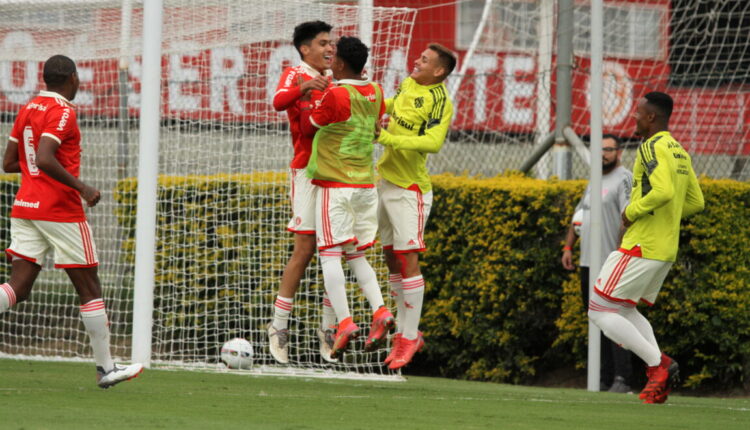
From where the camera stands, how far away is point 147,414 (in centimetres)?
594

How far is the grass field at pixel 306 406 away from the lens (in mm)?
5746

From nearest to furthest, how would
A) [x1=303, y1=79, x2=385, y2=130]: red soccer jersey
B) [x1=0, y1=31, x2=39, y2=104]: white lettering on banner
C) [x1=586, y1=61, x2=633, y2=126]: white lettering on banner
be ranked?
[x1=303, y1=79, x2=385, y2=130]: red soccer jersey → [x1=0, y1=31, x2=39, y2=104]: white lettering on banner → [x1=586, y1=61, x2=633, y2=126]: white lettering on banner

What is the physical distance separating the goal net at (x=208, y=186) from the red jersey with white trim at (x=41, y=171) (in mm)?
Result: 3044

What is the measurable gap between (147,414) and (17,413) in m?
0.67

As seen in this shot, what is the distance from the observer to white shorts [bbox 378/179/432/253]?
27.9 feet

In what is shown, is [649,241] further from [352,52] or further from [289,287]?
[289,287]

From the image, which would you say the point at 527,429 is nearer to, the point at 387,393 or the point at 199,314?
the point at 387,393

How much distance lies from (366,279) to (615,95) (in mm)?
7912

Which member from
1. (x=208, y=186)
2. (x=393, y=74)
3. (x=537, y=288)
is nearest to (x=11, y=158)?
(x=208, y=186)

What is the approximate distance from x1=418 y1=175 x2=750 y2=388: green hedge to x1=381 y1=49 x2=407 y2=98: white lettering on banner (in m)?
1.32

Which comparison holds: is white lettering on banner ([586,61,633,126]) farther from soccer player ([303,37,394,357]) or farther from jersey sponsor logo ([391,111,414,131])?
soccer player ([303,37,394,357])

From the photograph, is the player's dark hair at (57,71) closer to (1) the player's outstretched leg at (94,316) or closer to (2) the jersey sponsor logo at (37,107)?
(2) the jersey sponsor logo at (37,107)

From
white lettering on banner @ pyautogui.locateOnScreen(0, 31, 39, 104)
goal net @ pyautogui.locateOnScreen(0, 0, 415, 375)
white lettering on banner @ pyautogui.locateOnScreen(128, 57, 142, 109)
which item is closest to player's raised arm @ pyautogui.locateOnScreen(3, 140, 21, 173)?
goal net @ pyautogui.locateOnScreen(0, 0, 415, 375)

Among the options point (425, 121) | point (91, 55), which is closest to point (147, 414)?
point (425, 121)
